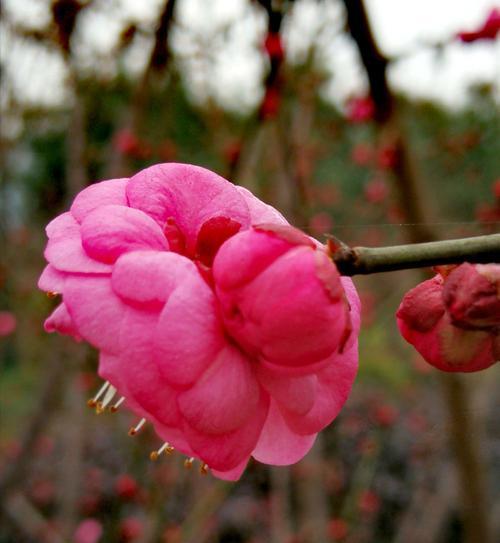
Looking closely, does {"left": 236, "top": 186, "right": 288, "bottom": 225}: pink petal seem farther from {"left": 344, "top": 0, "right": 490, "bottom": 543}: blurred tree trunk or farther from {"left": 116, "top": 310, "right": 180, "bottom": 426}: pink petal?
{"left": 344, "top": 0, "right": 490, "bottom": 543}: blurred tree trunk

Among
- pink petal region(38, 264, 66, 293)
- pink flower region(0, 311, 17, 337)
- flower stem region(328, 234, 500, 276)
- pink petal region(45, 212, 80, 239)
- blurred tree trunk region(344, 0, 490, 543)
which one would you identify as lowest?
pink flower region(0, 311, 17, 337)

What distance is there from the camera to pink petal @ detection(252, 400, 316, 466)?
51cm

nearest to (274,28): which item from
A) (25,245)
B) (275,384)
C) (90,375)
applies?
(275,384)

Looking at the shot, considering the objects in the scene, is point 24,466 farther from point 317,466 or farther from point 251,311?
point 251,311

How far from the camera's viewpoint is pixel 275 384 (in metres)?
0.45

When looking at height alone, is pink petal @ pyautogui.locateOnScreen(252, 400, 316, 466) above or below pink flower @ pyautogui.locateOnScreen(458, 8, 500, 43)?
above

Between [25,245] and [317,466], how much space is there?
217 cm

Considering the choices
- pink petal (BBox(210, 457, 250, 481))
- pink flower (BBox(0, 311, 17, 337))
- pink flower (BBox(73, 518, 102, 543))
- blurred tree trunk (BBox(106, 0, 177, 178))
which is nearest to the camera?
pink petal (BBox(210, 457, 250, 481))

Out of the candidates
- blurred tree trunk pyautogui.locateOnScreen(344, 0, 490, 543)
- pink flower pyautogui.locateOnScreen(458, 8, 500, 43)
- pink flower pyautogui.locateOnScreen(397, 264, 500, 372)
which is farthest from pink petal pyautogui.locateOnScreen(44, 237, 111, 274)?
pink flower pyautogui.locateOnScreen(458, 8, 500, 43)

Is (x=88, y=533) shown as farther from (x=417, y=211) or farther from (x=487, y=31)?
(x=487, y=31)

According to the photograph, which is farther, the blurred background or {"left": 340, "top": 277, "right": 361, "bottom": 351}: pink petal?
the blurred background

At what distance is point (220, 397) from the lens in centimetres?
42

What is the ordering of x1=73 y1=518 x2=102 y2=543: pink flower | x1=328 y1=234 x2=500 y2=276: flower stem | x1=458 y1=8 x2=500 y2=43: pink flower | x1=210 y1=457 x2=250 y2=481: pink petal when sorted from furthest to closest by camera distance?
x1=73 y1=518 x2=102 y2=543: pink flower
x1=458 y1=8 x2=500 y2=43: pink flower
x1=210 y1=457 x2=250 y2=481: pink petal
x1=328 y1=234 x2=500 y2=276: flower stem

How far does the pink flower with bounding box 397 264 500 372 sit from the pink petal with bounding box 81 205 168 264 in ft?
0.59
